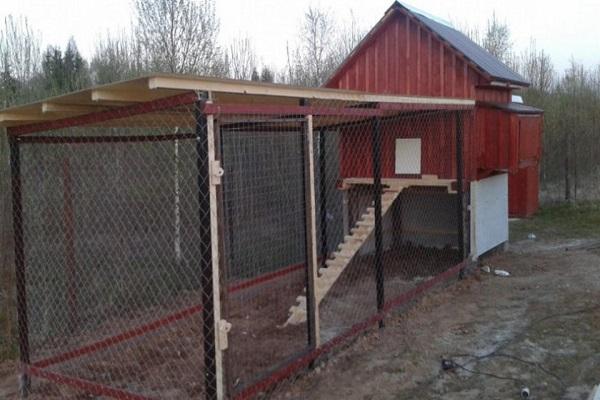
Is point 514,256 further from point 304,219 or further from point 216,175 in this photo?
point 216,175

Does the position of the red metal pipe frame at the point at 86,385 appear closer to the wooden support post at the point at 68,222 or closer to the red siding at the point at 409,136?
the wooden support post at the point at 68,222

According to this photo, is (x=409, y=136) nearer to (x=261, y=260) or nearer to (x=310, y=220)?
(x=261, y=260)

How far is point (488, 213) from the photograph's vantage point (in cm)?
965

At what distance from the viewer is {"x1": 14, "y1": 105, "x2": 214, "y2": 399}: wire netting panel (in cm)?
539

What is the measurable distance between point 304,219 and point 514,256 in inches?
244

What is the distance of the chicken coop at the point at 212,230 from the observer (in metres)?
4.27

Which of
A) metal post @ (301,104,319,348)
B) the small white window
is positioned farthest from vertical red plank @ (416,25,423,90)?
metal post @ (301,104,319,348)

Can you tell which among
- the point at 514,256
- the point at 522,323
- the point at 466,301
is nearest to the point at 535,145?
the point at 514,256

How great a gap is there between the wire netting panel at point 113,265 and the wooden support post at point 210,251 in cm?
2

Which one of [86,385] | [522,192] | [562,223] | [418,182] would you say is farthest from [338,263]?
[522,192]

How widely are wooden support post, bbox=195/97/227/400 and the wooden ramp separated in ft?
5.00

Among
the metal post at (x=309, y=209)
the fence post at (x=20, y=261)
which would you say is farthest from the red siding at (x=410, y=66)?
the fence post at (x=20, y=261)

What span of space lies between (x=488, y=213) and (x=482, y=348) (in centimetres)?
407

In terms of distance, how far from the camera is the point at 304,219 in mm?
5141
